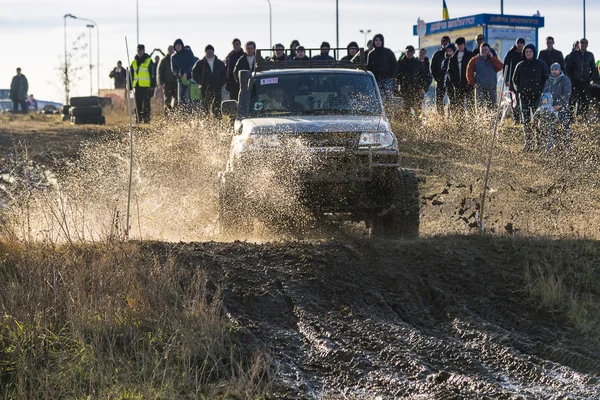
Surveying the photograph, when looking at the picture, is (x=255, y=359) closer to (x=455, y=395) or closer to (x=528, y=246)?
(x=455, y=395)

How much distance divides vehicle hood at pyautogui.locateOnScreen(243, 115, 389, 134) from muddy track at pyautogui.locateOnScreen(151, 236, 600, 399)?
1195 mm

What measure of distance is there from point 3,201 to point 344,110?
583cm

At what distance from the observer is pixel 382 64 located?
18.6 meters

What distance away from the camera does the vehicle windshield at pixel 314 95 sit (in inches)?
426

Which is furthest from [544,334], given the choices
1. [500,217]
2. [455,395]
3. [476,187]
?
[476,187]

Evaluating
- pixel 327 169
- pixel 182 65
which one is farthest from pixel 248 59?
pixel 327 169

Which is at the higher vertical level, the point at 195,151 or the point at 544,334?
the point at 195,151

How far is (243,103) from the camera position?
1127 cm

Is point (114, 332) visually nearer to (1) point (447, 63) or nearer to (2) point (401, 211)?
(2) point (401, 211)

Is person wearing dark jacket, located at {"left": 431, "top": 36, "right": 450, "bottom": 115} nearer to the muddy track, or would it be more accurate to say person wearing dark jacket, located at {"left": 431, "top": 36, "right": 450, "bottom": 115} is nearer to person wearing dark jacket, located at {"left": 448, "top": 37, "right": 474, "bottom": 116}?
person wearing dark jacket, located at {"left": 448, "top": 37, "right": 474, "bottom": 116}

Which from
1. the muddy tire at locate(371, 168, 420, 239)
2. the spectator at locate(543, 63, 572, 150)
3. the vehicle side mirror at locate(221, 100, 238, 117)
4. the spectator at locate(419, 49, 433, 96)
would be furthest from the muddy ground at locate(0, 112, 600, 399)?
the spectator at locate(419, 49, 433, 96)

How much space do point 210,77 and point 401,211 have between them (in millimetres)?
11351

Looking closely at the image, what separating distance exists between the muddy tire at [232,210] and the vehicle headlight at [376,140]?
1.37 m

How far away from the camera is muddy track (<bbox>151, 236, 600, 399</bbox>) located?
19.9ft
